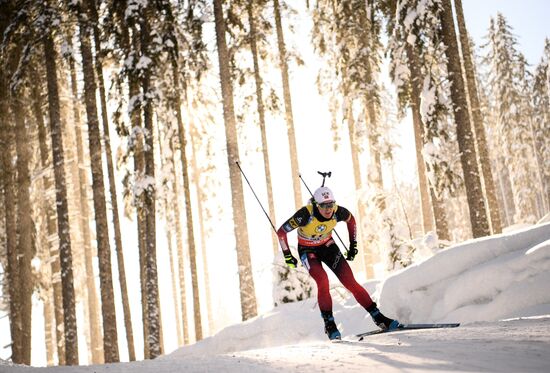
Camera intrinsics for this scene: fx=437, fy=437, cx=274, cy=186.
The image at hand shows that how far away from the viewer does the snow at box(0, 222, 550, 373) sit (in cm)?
406

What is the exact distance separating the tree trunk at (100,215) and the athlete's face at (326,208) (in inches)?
305

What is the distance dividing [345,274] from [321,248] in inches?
22.1

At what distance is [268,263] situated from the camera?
12.7 m

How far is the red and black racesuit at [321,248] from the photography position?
21.8ft

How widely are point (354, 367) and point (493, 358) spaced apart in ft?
3.92

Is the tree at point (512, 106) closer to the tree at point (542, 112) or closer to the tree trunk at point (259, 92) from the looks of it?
the tree at point (542, 112)

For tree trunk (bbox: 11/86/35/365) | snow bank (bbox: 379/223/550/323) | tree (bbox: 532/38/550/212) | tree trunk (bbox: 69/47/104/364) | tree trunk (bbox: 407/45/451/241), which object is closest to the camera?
snow bank (bbox: 379/223/550/323)

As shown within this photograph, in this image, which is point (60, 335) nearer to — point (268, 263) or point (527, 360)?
point (268, 263)

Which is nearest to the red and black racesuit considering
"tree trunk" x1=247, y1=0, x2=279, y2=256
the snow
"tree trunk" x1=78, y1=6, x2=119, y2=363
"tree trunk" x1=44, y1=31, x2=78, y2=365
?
the snow

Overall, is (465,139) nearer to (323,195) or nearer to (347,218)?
(347,218)

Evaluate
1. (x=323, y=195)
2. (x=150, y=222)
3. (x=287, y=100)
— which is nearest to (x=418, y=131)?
(x=287, y=100)

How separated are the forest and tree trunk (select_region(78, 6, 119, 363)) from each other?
0.04 meters

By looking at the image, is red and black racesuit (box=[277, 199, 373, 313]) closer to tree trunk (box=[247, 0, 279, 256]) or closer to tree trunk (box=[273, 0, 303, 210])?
tree trunk (box=[247, 0, 279, 256])

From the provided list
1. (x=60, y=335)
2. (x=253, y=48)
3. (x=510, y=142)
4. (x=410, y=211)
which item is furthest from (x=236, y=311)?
(x=253, y=48)
